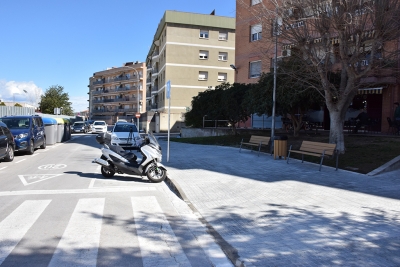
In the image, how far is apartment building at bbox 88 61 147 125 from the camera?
8194cm

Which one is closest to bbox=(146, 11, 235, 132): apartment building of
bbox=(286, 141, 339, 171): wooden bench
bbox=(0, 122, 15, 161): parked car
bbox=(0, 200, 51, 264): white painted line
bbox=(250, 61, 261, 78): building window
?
bbox=(250, 61, 261, 78): building window

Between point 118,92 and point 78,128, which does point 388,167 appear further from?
point 118,92

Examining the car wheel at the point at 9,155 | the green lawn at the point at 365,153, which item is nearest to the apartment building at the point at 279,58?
the green lawn at the point at 365,153

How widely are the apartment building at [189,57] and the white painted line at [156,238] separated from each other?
36.5m

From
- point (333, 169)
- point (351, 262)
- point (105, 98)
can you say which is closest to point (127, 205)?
point (351, 262)

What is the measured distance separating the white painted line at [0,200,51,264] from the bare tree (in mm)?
9353

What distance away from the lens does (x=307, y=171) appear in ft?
32.8

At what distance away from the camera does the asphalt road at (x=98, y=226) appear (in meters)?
4.02

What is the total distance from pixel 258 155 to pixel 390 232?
9219 mm

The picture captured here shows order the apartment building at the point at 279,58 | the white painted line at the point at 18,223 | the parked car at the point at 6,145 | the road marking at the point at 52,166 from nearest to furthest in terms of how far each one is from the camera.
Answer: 1. the white painted line at the point at 18,223
2. the road marking at the point at 52,166
3. the parked car at the point at 6,145
4. the apartment building at the point at 279,58

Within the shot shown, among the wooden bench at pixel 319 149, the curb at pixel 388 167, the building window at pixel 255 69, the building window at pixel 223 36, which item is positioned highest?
the building window at pixel 223 36

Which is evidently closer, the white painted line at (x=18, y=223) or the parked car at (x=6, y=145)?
the white painted line at (x=18, y=223)

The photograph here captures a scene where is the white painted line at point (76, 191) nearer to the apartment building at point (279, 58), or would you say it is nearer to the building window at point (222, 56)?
the apartment building at point (279, 58)

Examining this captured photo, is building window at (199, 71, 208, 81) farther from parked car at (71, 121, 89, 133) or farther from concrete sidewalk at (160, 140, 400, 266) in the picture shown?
concrete sidewalk at (160, 140, 400, 266)
